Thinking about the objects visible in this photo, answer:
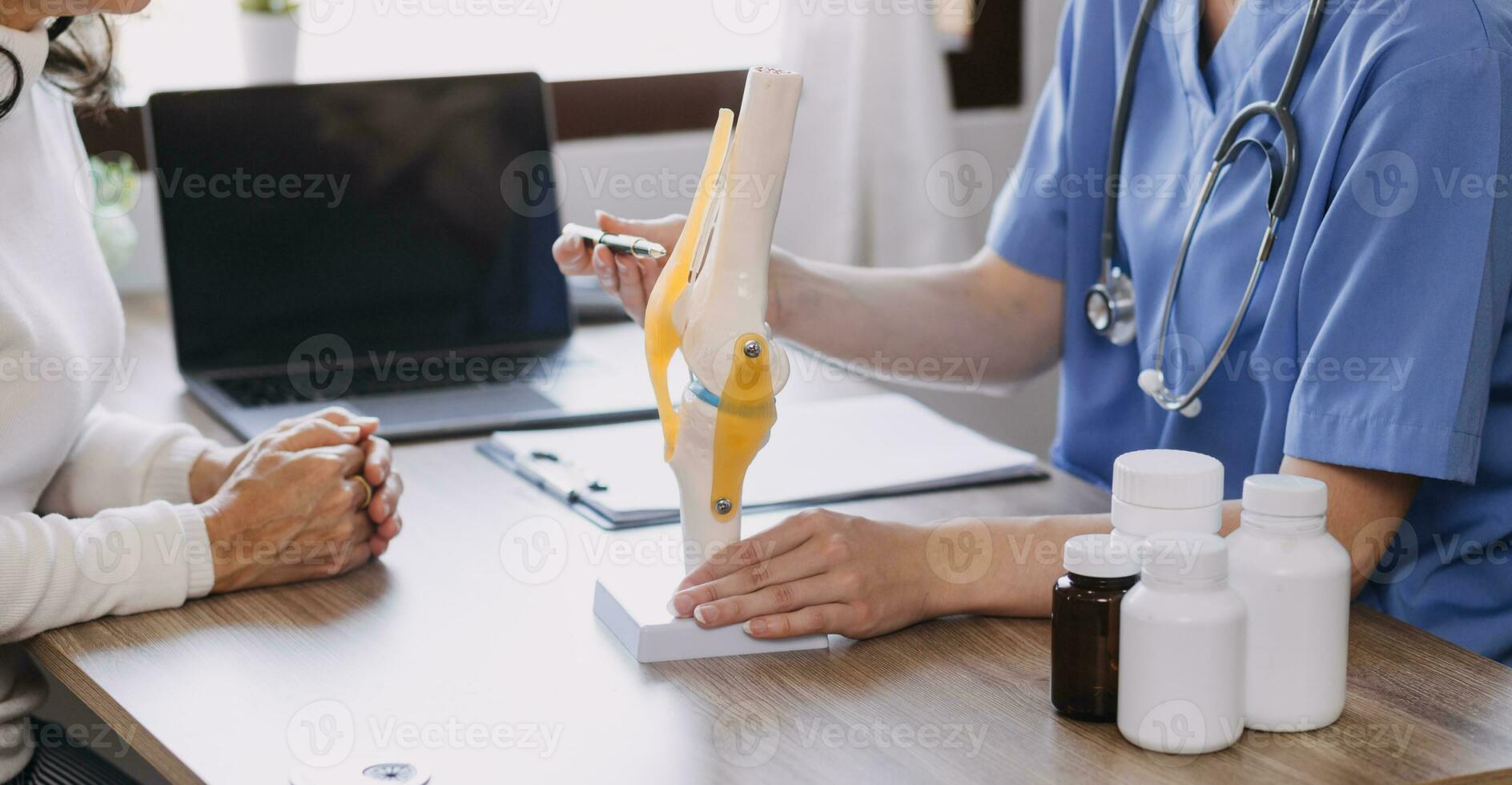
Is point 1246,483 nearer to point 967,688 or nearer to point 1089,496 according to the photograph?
point 967,688

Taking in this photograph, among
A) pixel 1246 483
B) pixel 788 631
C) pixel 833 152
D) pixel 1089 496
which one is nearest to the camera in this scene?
pixel 1246 483

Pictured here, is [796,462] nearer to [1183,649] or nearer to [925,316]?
[925,316]

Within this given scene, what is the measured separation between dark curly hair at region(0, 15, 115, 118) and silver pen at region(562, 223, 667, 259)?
54cm

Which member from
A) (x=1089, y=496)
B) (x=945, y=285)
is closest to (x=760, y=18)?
(x=945, y=285)

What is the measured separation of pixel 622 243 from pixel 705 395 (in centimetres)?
20

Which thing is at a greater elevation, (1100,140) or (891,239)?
(1100,140)

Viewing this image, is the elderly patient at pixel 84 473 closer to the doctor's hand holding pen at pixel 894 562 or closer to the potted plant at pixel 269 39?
the doctor's hand holding pen at pixel 894 562

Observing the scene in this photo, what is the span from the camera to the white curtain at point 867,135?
8.02 ft

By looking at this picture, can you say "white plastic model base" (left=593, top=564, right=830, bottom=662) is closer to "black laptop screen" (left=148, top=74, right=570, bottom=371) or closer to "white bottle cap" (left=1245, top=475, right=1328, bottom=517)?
"white bottle cap" (left=1245, top=475, right=1328, bottom=517)

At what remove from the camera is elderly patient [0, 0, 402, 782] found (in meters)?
1.00

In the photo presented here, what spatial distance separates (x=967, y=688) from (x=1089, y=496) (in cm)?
43

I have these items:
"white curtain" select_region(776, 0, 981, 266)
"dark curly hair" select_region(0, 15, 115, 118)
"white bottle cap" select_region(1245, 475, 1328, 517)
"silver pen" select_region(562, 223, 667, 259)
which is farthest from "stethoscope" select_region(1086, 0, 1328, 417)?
"white curtain" select_region(776, 0, 981, 266)

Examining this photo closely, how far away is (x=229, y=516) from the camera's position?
106cm

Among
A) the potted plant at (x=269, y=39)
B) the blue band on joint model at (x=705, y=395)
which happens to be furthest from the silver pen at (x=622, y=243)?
the potted plant at (x=269, y=39)
